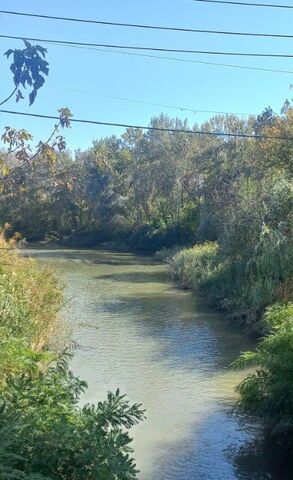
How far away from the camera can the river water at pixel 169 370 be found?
988cm

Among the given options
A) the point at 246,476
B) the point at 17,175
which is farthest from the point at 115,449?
the point at 246,476

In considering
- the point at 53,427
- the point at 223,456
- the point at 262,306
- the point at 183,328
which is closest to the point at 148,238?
the point at 183,328

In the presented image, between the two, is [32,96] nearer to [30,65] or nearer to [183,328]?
[30,65]

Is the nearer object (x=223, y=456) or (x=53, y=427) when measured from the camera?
(x=53, y=427)

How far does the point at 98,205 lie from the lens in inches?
2520

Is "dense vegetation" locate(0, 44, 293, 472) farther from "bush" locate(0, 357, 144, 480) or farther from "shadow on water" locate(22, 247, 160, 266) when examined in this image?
"shadow on water" locate(22, 247, 160, 266)

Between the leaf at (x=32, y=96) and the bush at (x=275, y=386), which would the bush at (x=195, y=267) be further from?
the leaf at (x=32, y=96)

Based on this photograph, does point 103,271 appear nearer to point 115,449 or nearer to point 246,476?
point 246,476

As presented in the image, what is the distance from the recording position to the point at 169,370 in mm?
15055

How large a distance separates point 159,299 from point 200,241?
46.9 feet

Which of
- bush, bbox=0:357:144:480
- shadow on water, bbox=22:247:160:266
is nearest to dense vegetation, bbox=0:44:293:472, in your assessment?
bush, bbox=0:357:144:480

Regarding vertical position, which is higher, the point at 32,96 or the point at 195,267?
the point at 32,96

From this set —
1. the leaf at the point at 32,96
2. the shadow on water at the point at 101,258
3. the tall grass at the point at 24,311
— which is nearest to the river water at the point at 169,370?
the tall grass at the point at 24,311

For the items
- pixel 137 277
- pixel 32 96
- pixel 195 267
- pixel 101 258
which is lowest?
pixel 137 277
